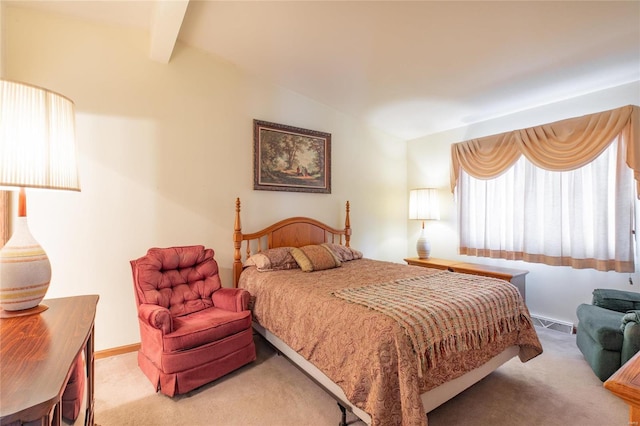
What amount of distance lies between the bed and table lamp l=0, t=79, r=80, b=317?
144 cm

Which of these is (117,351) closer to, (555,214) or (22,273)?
(22,273)

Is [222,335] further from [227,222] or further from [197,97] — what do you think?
[197,97]

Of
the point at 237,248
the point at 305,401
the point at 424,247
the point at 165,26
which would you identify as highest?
the point at 165,26

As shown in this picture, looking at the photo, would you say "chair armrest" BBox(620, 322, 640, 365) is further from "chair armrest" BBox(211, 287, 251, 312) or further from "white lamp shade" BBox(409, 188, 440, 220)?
"chair armrest" BBox(211, 287, 251, 312)

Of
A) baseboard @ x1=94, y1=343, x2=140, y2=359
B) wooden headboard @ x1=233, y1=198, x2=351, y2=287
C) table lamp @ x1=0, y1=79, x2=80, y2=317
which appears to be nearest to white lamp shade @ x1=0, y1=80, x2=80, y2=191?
table lamp @ x1=0, y1=79, x2=80, y2=317

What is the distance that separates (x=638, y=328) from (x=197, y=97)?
4.20 m

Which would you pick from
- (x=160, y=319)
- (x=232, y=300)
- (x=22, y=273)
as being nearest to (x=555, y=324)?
(x=232, y=300)

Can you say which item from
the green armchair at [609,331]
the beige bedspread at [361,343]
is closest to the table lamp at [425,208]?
the beige bedspread at [361,343]

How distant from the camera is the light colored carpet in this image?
5.95 feet

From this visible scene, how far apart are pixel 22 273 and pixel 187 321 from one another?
1.26 meters

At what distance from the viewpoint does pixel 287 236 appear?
361cm

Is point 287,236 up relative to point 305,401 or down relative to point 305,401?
up

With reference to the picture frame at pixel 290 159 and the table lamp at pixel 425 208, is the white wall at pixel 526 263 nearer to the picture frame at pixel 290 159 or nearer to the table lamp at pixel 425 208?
the table lamp at pixel 425 208

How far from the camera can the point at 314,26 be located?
2.47m
